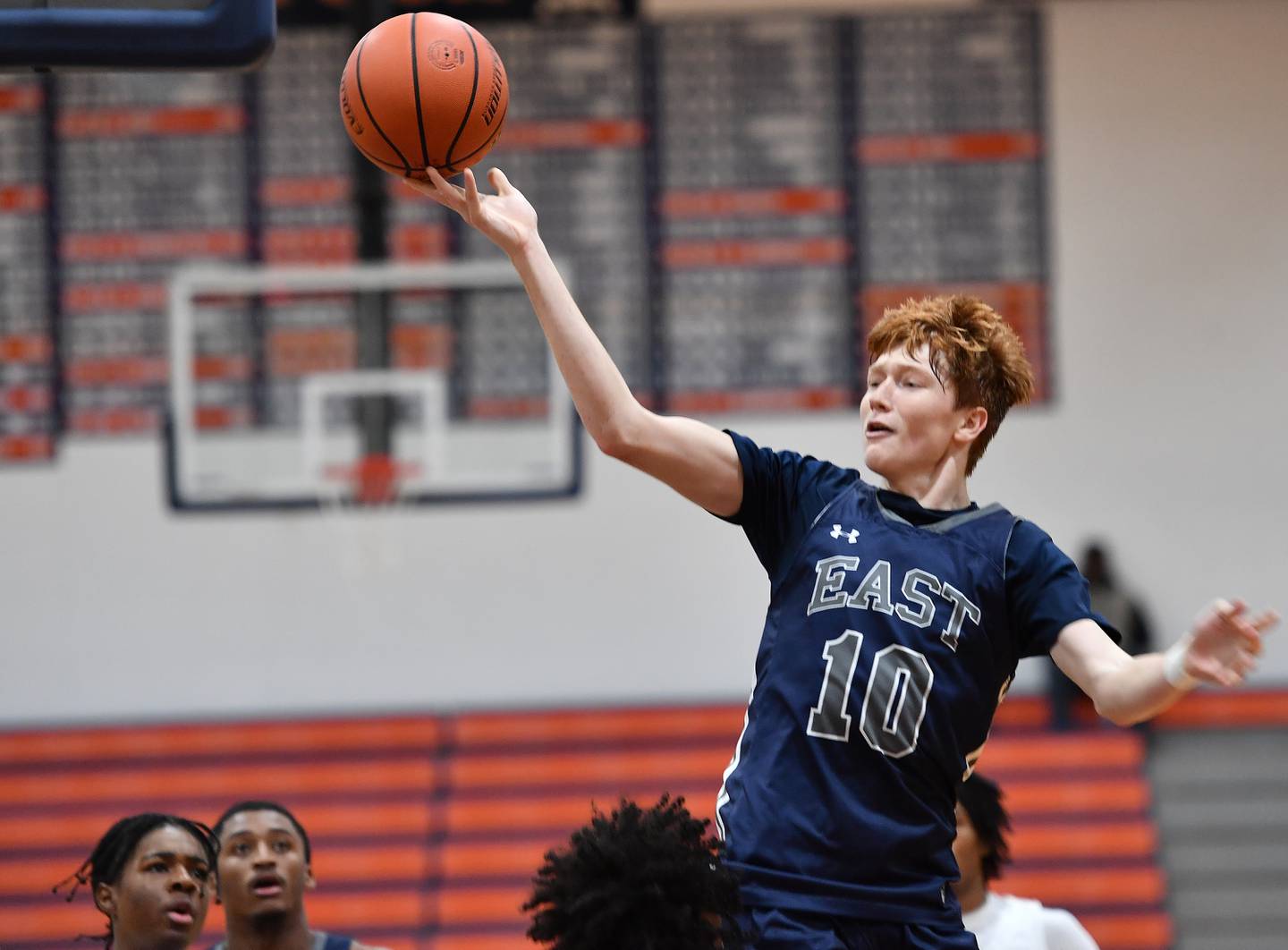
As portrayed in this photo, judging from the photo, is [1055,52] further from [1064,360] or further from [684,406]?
[684,406]

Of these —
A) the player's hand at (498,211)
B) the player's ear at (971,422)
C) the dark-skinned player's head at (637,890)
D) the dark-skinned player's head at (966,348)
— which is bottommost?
the dark-skinned player's head at (637,890)

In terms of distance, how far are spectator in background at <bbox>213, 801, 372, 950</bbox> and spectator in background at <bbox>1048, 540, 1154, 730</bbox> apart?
5.39 meters

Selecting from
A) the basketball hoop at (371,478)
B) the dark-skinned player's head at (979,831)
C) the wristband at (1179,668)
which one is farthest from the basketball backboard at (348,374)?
the wristband at (1179,668)

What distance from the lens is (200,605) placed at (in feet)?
29.7

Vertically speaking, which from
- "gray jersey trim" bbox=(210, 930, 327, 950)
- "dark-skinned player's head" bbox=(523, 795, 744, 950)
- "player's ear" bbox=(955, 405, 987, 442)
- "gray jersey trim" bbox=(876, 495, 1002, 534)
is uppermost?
"player's ear" bbox=(955, 405, 987, 442)

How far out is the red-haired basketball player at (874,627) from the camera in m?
2.50

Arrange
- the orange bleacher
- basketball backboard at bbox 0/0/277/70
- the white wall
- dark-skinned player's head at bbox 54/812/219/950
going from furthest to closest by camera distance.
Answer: the white wall < the orange bleacher < dark-skinned player's head at bbox 54/812/219/950 < basketball backboard at bbox 0/0/277/70

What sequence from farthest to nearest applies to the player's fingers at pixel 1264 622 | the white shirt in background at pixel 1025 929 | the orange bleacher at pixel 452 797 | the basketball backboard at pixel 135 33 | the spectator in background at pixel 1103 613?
the spectator in background at pixel 1103 613
the orange bleacher at pixel 452 797
the white shirt in background at pixel 1025 929
the basketball backboard at pixel 135 33
the player's fingers at pixel 1264 622

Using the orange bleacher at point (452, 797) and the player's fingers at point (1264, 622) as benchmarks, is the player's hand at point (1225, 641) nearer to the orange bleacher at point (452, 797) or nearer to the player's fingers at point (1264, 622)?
the player's fingers at point (1264, 622)

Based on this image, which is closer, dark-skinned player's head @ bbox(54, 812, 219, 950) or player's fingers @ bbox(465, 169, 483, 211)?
player's fingers @ bbox(465, 169, 483, 211)

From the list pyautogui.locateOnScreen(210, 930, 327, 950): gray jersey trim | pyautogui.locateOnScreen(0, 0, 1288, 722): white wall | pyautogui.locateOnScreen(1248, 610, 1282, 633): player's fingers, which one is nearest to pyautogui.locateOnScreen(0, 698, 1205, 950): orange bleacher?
pyautogui.locateOnScreen(0, 0, 1288, 722): white wall

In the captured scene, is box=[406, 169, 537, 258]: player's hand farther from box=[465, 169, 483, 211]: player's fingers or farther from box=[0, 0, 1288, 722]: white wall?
box=[0, 0, 1288, 722]: white wall

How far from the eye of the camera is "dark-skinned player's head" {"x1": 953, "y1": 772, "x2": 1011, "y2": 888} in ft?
13.3

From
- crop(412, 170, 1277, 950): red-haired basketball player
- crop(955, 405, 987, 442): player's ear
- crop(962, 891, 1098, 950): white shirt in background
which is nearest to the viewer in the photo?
crop(412, 170, 1277, 950): red-haired basketball player
